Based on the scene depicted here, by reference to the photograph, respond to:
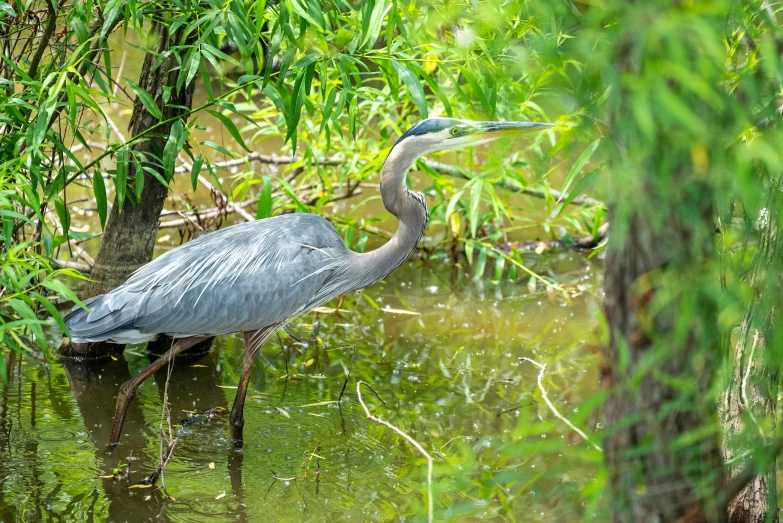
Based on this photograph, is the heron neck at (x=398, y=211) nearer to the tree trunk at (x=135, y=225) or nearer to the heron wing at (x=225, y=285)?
the heron wing at (x=225, y=285)

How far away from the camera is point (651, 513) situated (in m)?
1.55

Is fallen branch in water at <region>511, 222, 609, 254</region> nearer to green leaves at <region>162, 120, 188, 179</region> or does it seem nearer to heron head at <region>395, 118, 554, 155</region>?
heron head at <region>395, 118, 554, 155</region>

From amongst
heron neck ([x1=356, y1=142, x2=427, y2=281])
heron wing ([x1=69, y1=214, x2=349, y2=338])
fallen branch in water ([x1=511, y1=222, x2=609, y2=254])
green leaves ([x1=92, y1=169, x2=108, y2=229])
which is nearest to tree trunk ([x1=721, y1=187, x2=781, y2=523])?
heron neck ([x1=356, y1=142, x2=427, y2=281])

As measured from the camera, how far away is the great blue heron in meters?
3.67

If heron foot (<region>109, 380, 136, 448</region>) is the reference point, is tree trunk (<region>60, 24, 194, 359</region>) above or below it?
above

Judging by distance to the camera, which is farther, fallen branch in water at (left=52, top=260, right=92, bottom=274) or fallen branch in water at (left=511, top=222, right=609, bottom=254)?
fallen branch in water at (left=511, top=222, right=609, bottom=254)

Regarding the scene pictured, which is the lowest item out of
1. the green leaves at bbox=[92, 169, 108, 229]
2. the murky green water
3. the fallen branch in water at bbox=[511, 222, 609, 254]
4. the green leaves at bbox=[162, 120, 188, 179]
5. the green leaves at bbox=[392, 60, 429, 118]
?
the murky green water

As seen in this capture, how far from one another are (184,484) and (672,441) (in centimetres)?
222

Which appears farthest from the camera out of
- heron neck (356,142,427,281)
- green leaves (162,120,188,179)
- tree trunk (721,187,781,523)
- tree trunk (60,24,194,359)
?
heron neck (356,142,427,281)

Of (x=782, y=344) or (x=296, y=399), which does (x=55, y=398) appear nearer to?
(x=296, y=399)

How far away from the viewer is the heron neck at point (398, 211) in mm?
3971

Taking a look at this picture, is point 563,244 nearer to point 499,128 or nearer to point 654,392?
point 499,128

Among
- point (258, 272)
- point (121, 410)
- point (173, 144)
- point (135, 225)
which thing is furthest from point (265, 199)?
point (121, 410)

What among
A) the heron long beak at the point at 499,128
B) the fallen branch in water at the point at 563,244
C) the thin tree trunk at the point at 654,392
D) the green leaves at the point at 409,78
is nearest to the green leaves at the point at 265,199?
the heron long beak at the point at 499,128
